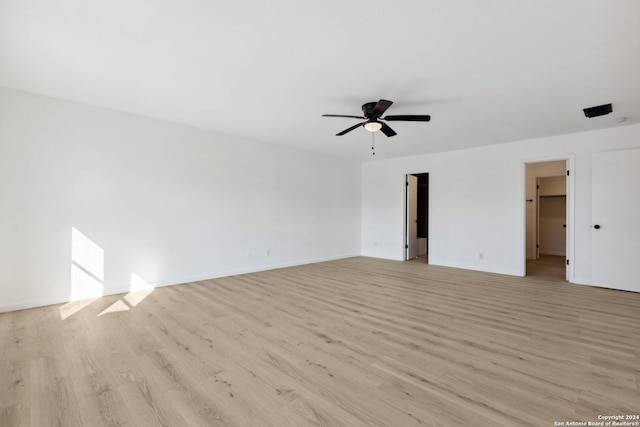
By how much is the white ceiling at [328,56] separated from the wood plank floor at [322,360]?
8.34 ft

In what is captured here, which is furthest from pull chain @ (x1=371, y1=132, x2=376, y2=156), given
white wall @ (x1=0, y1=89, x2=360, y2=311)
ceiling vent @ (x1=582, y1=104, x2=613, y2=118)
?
ceiling vent @ (x1=582, y1=104, x2=613, y2=118)

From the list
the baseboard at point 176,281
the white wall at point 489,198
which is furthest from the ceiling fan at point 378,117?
the baseboard at point 176,281

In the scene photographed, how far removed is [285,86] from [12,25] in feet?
7.26

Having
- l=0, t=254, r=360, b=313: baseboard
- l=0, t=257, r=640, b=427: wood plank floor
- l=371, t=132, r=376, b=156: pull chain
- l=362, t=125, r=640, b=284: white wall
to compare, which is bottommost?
l=0, t=257, r=640, b=427: wood plank floor

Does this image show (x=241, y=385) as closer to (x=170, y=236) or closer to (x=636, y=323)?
(x=170, y=236)

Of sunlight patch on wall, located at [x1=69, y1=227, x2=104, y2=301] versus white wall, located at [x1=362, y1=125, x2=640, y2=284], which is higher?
white wall, located at [x1=362, y1=125, x2=640, y2=284]

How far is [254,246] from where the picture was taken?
5.60m

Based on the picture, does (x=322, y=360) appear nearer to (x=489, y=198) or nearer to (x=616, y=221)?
(x=489, y=198)

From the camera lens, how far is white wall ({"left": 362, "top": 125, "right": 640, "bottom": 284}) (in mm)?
4777

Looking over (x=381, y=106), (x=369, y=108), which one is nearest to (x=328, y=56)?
(x=381, y=106)

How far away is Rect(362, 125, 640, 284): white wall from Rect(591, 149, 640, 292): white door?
0.44ft

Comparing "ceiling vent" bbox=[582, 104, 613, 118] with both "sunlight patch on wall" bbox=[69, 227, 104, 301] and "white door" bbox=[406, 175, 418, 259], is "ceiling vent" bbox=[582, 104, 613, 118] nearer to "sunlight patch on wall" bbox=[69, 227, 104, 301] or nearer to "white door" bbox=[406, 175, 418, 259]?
"white door" bbox=[406, 175, 418, 259]

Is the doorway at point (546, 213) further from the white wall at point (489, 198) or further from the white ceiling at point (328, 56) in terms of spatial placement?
the white ceiling at point (328, 56)

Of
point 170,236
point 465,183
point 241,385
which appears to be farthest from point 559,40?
point 170,236
